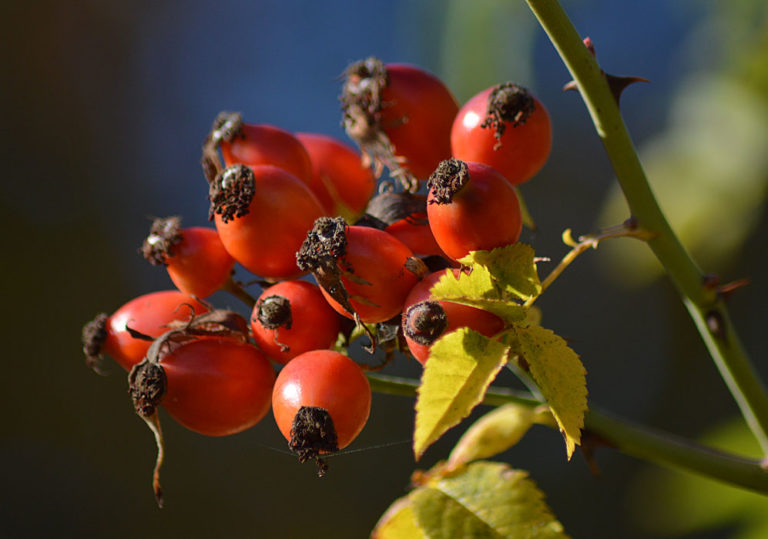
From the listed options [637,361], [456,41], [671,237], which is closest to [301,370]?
[671,237]

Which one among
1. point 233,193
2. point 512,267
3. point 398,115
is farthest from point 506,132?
point 233,193

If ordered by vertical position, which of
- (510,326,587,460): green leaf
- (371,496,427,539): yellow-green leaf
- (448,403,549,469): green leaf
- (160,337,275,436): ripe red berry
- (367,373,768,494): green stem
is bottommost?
(367,373,768,494): green stem

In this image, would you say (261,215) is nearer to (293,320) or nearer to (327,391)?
(293,320)

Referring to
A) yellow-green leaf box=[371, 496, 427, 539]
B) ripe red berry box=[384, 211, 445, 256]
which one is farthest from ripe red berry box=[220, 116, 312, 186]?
yellow-green leaf box=[371, 496, 427, 539]

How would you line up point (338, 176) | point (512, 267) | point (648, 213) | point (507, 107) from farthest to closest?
1. point (338, 176)
2. point (507, 107)
3. point (648, 213)
4. point (512, 267)

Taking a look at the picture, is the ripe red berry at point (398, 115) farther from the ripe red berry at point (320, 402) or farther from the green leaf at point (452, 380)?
the green leaf at point (452, 380)

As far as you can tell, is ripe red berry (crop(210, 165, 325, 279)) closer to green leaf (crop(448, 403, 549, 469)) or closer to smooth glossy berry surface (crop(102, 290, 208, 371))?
smooth glossy berry surface (crop(102, 290, 208, 371))

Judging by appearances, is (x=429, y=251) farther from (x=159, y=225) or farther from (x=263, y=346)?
(x=159, y=225)

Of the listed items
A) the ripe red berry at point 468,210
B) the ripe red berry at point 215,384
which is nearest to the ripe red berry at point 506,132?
the ripe red berry at point 468,210
